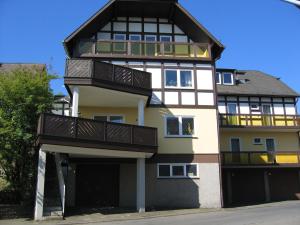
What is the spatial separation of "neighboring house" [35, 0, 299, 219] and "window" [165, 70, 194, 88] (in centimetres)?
6

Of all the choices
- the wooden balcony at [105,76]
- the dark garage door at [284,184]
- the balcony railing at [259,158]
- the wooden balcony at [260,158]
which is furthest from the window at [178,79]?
the dark garage door at [284,184]

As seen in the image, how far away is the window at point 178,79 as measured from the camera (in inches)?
936

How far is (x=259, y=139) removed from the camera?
32.2 meters

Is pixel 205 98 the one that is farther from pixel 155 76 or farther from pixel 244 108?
pixel 244 108

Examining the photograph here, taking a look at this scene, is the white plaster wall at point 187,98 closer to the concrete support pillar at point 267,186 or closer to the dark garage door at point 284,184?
the concrete support pillar at point 267,186

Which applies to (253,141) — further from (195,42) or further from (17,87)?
(17,87)

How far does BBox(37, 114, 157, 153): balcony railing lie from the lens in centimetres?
1705

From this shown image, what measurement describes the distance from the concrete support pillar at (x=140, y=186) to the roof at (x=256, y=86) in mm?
13485

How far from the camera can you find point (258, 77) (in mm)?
36719

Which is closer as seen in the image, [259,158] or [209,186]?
[209,186]

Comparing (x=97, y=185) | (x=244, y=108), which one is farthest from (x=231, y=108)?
(x=97, y=185)

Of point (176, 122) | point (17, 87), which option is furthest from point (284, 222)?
point (17, 87)

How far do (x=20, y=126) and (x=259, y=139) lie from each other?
67.2ft

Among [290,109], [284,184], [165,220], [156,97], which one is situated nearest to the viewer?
[165,220]
